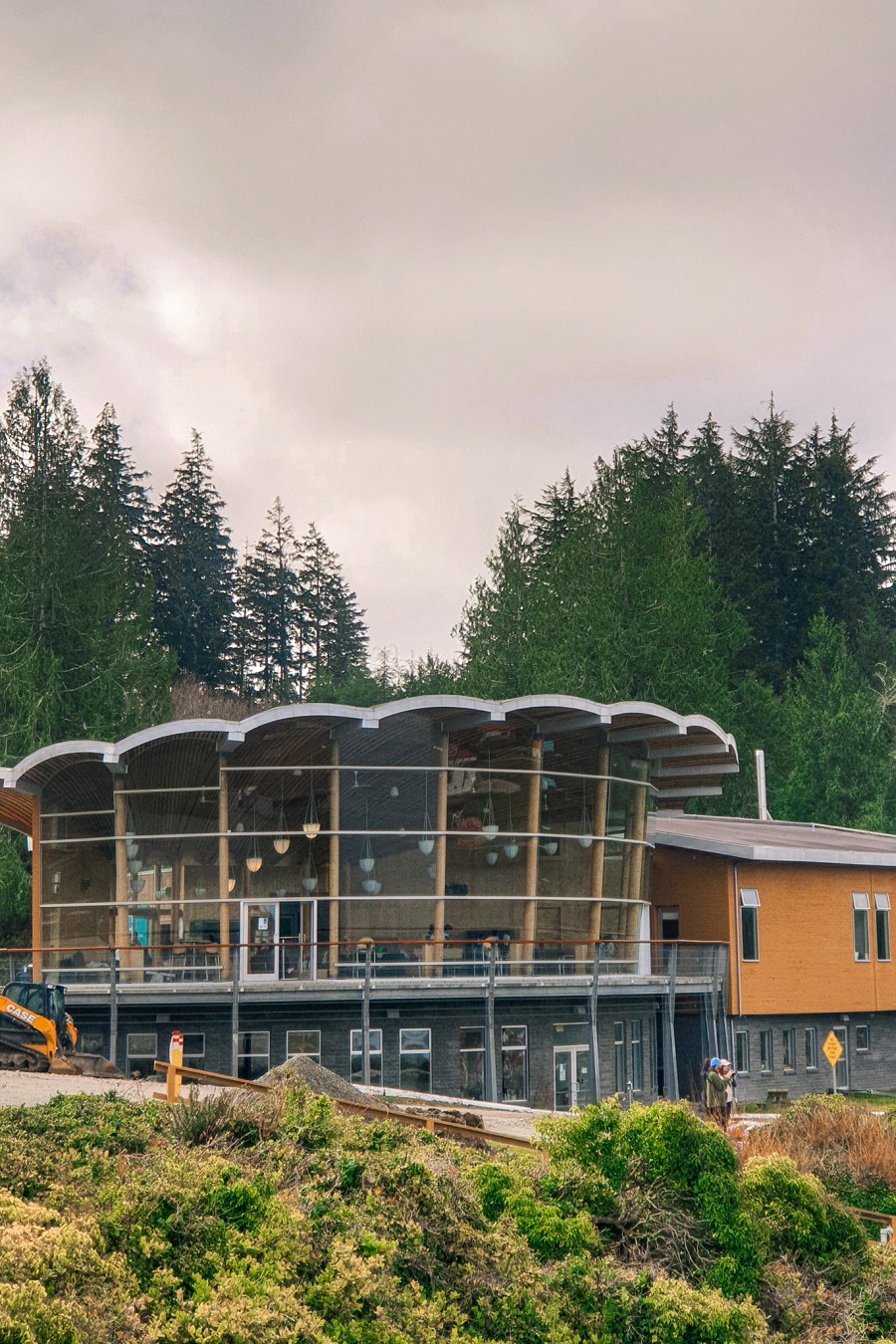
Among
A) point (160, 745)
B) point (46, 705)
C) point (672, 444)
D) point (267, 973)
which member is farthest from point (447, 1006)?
point (672, 444)

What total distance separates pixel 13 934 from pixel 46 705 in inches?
320

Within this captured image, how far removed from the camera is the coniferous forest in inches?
2147

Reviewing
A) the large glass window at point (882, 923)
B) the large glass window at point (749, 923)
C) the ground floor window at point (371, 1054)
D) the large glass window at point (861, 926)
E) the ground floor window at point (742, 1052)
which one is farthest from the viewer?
the large glass window at point (882, 923)

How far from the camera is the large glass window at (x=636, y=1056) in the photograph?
34156 millimetres

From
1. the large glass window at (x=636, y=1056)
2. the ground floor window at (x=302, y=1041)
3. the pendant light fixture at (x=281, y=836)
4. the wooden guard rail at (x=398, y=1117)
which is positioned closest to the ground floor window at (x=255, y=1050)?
the ground floor window at (x=302, y=1041)

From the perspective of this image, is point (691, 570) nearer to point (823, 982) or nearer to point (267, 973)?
point (823, 982)

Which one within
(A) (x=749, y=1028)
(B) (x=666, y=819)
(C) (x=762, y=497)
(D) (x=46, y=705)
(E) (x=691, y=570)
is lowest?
(A) (x=749, y=1028)

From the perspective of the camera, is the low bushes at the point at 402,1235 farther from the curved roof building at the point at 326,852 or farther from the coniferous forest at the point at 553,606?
the coniferous forest at the point at 553,606

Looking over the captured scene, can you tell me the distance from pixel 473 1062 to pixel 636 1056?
483cm

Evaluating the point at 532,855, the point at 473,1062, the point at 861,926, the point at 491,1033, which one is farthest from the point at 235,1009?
the point at 861,926

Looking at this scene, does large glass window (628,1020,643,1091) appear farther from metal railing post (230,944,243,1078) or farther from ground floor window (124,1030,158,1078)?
ground floor window (124,1030,158,1078)

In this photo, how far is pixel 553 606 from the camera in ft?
200

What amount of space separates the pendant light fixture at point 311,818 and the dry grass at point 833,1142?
1489 cm

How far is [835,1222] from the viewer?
591 inches
